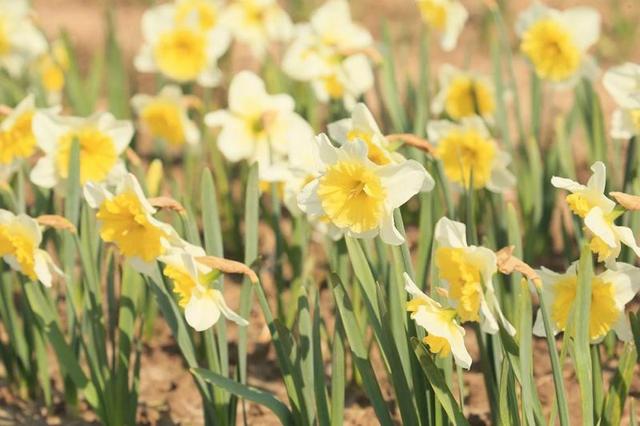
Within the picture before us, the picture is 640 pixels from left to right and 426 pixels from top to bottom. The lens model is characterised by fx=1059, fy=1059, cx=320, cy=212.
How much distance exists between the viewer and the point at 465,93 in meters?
3.04

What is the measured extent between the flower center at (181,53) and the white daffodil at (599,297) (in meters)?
1.82

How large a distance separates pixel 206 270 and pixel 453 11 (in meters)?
1.57

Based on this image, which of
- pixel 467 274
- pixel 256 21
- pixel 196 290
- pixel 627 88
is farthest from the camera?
pixel 256 21

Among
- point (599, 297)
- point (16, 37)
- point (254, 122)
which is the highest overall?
point (16, 37)

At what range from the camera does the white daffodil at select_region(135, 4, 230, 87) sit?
3.29 metres

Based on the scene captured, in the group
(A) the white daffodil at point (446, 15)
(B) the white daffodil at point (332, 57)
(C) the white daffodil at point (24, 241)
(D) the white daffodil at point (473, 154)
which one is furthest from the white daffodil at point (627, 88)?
(C) the white daffodil at point (24, 241)

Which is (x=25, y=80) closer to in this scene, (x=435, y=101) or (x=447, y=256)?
(x=435, y=101)

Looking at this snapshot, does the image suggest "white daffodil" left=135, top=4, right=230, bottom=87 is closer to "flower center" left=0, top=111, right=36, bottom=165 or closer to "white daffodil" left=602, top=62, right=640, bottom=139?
"flower center" left=0, top=111, right=36, bottom=165

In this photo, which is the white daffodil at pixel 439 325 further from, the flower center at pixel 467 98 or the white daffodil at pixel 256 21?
the white daffodil at pixel 256 21

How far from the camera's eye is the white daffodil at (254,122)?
2.76 metres

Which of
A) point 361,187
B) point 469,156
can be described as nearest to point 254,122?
point 469,156

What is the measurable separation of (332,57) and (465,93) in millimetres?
397

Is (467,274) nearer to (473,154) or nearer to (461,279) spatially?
(461,279)

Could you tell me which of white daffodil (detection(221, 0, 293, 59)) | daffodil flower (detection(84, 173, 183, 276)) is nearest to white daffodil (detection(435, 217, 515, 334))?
daffodil flower (detection(84, 173, 183, 276))
